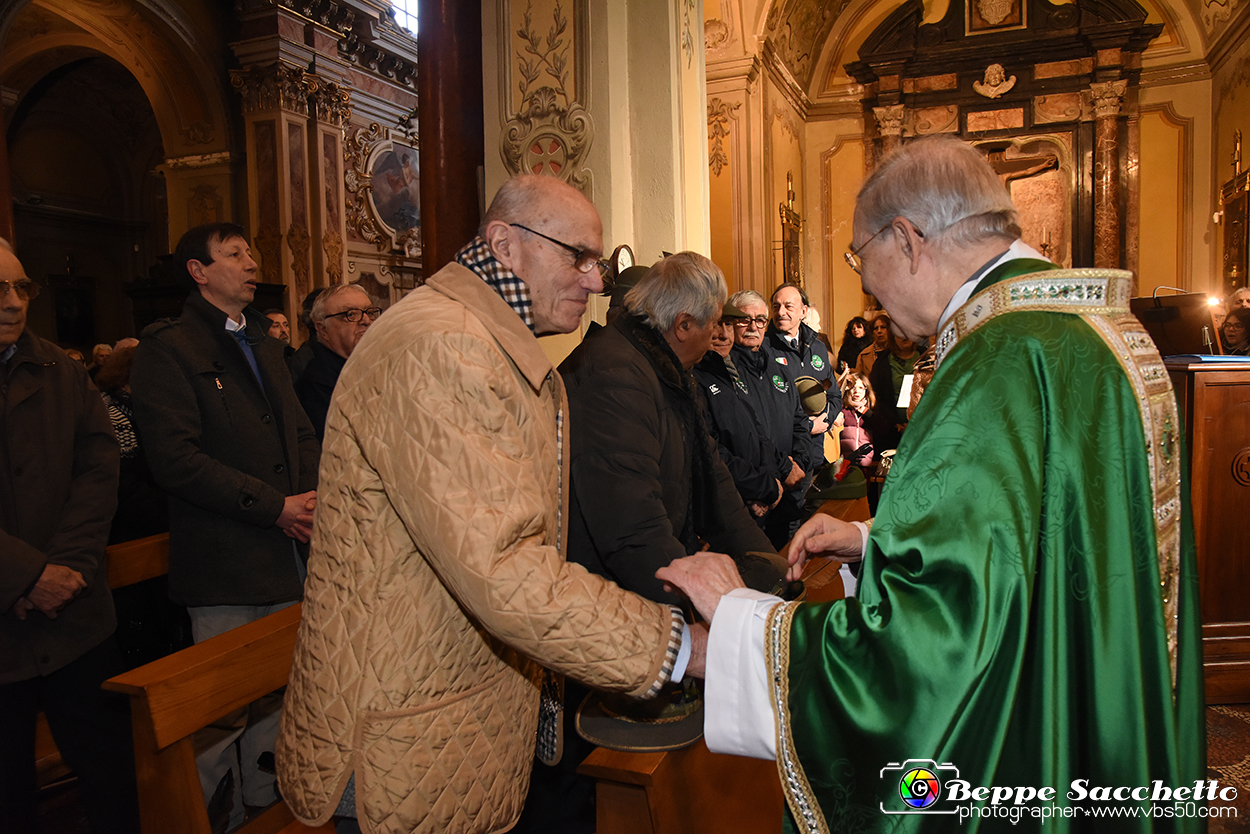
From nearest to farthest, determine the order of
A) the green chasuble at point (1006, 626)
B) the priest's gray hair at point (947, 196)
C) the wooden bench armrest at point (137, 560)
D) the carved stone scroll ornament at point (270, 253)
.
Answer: the green chasuble at point (1006, 626)
the priest's gray hair at point (947, 196)
the wooden bench armrest at point (137, 560)
the carved stone scroll ornament at point (270, 253)

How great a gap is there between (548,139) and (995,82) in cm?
1143

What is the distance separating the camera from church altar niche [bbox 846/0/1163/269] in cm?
1211

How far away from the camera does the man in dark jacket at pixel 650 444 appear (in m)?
2.14

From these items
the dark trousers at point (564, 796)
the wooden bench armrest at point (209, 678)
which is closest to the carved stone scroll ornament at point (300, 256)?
the wooden bench armrest at point (209, 678)

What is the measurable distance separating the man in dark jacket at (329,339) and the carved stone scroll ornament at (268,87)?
845cm

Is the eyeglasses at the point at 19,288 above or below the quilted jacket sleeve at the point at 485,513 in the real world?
above

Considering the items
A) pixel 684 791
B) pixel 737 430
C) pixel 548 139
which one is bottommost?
pixel 684 791

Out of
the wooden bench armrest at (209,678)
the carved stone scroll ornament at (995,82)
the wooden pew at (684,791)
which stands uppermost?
the carved stone scroll ornament at (995,82)

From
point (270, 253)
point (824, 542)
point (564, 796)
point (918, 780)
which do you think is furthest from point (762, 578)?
point (270, 253)

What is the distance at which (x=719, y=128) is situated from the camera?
9.95 metres

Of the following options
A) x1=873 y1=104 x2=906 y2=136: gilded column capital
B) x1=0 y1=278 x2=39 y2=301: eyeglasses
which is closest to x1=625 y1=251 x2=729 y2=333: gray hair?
x1=0 y1=278 x2=39 y2=301: eyeglasses

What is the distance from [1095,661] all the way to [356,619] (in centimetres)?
115

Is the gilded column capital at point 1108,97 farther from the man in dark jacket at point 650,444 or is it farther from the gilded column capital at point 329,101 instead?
the man in dark jacket at point 650,444

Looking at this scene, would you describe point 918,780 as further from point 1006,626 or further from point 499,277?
point 499,277
